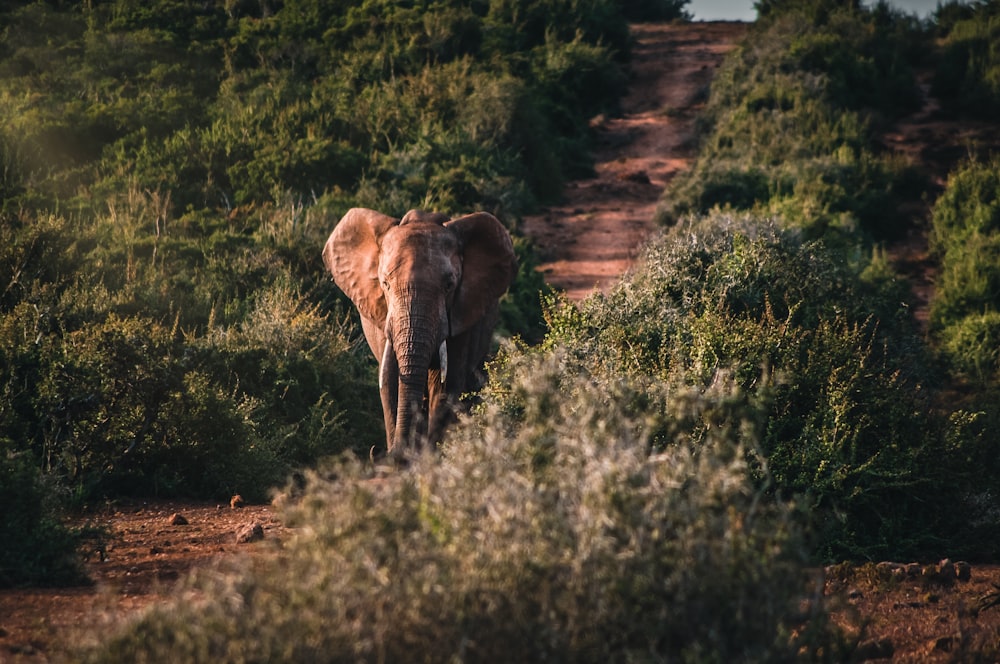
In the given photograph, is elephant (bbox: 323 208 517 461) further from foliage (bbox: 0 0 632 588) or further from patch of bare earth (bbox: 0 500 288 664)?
patch of bare earth (bbox: 0 500 288 664)

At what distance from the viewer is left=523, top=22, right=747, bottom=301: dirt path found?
20781 millimetres

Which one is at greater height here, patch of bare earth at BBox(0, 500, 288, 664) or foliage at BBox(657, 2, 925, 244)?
foliage at BBox(657, 2, 925, 244)

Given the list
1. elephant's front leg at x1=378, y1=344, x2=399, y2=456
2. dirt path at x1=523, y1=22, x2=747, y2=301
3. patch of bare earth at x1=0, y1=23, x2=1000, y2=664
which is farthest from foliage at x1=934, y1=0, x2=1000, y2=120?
elephant's front leg at x1=378, y1=344, x2=399, y2=456

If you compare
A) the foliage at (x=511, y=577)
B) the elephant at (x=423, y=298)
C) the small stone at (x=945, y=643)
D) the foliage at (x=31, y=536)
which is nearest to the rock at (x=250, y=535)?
the foliage at (x=31, y=536)

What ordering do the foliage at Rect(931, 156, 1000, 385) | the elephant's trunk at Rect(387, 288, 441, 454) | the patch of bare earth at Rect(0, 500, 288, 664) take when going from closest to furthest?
the patch of bare earth at Rect(0, 500, 288, 664) < the elephant's trunk at Rect(387, 288, 441, 454) < the foliage at Rect(931, 156, 1000, 385)

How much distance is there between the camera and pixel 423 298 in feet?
33.2

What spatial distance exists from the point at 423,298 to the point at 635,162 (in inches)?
699

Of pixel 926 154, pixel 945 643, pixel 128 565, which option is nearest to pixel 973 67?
pixel 926 154

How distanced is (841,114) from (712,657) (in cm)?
2299

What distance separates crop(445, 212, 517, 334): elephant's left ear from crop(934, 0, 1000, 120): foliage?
20.5 metres

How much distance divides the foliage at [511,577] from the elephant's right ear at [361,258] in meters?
5.96

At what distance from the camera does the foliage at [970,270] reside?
1647 cm

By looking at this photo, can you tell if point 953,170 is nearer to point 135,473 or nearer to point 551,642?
point 135,473

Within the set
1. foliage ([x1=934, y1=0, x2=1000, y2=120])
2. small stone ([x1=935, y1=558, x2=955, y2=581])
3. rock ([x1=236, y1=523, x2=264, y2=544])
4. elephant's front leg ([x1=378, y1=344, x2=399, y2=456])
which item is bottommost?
small stone ([x1=935, y1=558, x2=955, y2=581])
